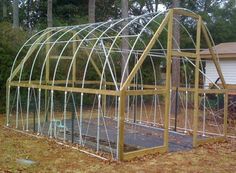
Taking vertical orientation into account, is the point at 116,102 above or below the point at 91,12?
below

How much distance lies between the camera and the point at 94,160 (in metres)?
7.75

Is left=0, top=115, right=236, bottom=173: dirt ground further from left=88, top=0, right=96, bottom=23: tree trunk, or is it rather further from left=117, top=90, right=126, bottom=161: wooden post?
left=88, top=0, right=96, bottom=23: tree trunk

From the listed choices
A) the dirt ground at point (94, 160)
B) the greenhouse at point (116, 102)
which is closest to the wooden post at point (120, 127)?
the greenhouse at point (116, 102)

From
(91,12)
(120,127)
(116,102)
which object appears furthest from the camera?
(91,12)

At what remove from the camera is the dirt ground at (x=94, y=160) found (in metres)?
7.19

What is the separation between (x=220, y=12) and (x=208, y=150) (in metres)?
25.5

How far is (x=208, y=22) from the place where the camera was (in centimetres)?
3075

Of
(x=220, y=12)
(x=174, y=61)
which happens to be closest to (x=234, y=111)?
(x=174, y=61)

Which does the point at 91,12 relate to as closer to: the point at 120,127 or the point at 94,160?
the point at 120,127

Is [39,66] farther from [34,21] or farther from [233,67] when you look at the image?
[34,21]

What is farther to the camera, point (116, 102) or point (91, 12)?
point (91, 12)

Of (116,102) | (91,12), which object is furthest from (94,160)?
(91,12)

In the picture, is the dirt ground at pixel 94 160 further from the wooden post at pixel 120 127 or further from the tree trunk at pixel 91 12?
the tree trunk at pixel 91 12

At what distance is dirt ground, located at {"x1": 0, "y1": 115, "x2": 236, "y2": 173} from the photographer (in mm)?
7191
